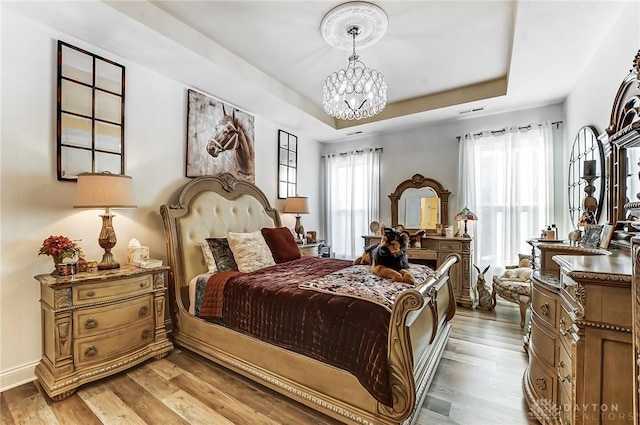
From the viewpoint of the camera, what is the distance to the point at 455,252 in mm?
3969

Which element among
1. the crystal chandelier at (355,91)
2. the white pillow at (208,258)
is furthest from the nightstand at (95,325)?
the crystal chandelier at (355,91)

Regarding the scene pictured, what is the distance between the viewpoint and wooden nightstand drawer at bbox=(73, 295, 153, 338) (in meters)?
2.04

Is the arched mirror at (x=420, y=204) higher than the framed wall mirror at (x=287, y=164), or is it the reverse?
the framed wall mirror at (x=287, y=164)

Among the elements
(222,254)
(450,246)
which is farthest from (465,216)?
(222,254)

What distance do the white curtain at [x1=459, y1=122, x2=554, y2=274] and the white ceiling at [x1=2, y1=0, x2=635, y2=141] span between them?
0.51 meters

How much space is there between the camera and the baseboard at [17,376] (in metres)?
2.01

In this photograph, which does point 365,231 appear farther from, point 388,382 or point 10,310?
point 10,310

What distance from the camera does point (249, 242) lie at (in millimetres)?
2963

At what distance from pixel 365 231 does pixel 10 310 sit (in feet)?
14.5

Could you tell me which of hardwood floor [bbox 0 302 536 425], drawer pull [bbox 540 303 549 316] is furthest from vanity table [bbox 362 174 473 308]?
drawer pull [bbox 540 303 549 316]

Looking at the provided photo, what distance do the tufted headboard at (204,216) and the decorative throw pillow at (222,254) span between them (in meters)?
0.22

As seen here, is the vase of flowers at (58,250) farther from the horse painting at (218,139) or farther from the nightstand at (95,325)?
the horse painting at (218,139)

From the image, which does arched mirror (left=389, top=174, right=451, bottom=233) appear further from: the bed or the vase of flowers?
the vase of flowers

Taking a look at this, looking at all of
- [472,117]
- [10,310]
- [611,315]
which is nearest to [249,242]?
[10,310]
